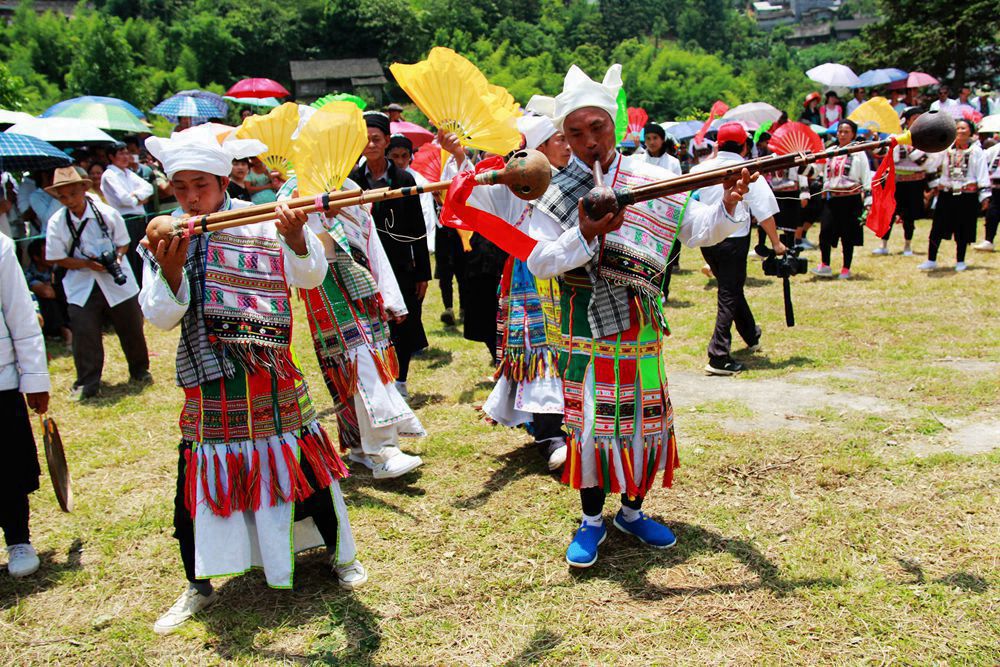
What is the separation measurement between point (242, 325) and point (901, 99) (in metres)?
17.5

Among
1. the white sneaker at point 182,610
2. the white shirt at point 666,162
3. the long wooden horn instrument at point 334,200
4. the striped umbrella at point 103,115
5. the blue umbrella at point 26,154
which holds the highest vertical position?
the striped umbrella at point 103,115

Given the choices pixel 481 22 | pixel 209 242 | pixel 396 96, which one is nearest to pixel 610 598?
pixel 209 242

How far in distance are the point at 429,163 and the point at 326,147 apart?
3290 mm

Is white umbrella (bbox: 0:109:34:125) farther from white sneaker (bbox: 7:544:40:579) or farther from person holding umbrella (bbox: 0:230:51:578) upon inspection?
white sneaker (bbox: 7:544:40:579)

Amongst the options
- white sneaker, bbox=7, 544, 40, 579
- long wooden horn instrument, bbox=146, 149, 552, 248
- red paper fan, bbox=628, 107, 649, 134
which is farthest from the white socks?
red paper fan, bbox=628, 107, 649, 134

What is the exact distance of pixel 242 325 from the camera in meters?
3.14

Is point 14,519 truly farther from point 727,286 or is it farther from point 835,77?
point 835,77

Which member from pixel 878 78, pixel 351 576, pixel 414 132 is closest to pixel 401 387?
pixel 351 576

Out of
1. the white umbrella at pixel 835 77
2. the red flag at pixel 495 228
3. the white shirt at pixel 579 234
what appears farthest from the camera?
the white umbrella at pixel 835 77

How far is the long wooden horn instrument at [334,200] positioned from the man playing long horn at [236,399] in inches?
7.9

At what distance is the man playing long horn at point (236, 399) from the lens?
3.08 m

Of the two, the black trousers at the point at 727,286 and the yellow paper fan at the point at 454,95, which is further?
the black trousers at the point at 727,286

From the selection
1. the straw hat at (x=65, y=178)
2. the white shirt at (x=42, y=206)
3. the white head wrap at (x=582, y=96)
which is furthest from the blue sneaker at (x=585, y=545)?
the white shirt at (x=42, y=206)

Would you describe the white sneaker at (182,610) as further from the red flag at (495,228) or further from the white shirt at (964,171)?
the white shirt at (964,171)
